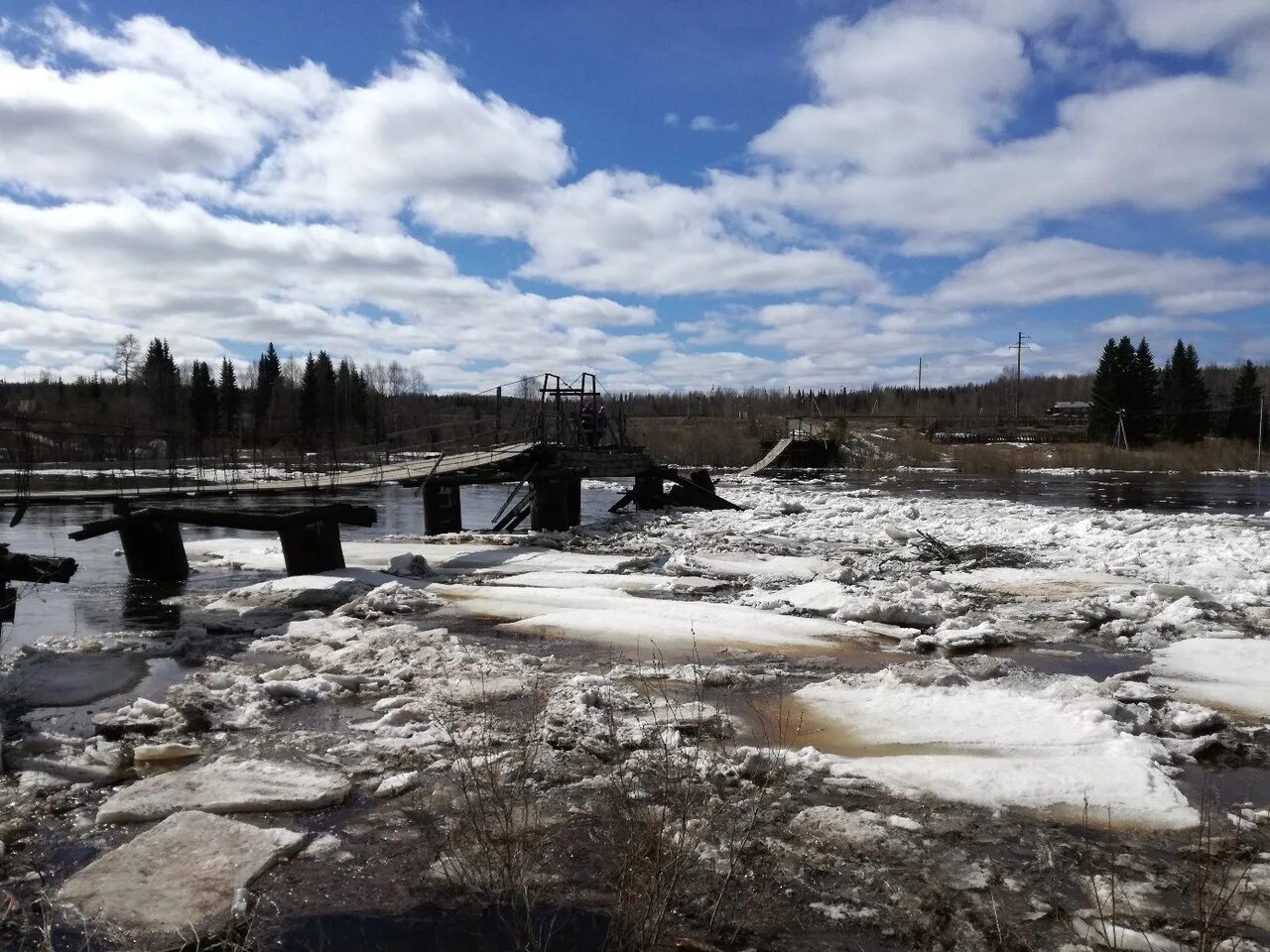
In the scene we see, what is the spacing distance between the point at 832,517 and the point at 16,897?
66.9ft

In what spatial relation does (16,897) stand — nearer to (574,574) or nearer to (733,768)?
(733,768)

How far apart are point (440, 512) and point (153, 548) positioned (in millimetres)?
7028

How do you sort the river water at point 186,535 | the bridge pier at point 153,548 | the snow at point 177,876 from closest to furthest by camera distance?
the snow at point 177,876 → the river water at point 186,535 → the bridge pier at point 153,548

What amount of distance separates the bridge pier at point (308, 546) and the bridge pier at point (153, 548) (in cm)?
198

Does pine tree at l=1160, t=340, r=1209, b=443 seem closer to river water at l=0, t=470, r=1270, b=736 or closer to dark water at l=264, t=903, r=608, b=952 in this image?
river water at l=0, t=470, r=1270, b=736

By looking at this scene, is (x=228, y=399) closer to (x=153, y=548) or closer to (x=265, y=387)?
(x=265, y=387)

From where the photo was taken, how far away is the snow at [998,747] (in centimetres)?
537

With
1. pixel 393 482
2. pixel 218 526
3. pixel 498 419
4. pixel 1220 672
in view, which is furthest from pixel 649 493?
pixel 1220 672

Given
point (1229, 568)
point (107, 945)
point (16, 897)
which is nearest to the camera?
point (107, 945)

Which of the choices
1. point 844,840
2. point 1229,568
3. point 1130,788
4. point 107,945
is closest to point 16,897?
point 107,945

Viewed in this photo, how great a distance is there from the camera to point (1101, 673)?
8.44 m

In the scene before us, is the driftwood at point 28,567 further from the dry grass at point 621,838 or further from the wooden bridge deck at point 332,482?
the dry grass at point 621,838

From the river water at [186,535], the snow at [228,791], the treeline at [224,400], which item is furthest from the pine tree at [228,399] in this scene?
the snow at [228,791]

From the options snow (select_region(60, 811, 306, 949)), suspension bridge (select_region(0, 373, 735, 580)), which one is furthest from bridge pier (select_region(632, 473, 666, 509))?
snow (select_region(60, 811, 306, 949))
